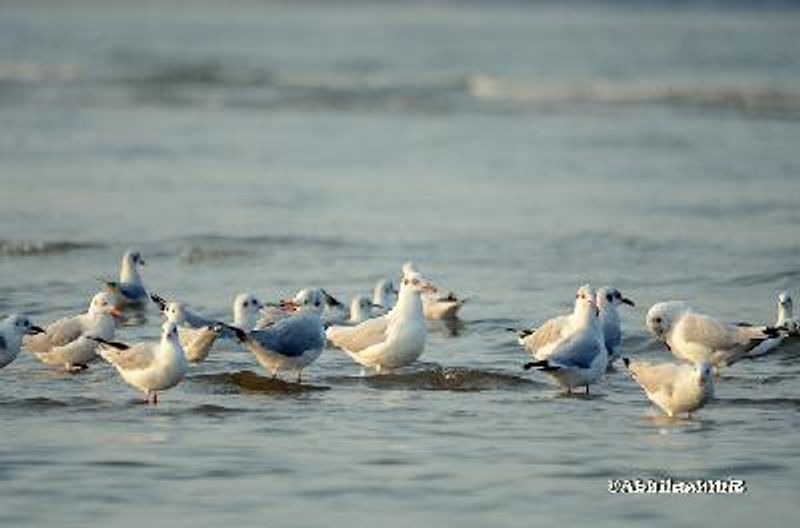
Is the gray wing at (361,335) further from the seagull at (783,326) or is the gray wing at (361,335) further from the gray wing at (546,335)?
the seagull at (783,326)

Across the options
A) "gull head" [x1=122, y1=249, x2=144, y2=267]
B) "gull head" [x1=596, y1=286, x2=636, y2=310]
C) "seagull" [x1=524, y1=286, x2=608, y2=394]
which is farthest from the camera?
"gull head" [x1=122, y1=249, x2=144, y2=267]

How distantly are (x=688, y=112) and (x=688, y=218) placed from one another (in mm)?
16915

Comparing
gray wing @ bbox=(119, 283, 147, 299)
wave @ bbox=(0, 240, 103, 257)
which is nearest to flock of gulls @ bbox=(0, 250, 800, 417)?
gray wing @ bbox=(119, 283, 147, 299)

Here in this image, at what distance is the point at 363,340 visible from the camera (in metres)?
15.3

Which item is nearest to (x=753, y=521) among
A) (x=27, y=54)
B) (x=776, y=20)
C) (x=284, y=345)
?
(x=284, y=345)

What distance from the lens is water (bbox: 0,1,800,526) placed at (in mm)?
11367

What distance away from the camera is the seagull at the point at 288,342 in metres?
14.8

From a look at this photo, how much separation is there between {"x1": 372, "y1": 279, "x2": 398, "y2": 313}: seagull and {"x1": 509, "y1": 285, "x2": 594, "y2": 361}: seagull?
2.72m

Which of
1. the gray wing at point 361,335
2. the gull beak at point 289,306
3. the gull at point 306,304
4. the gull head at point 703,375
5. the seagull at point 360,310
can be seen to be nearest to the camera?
the gull head at point 703,375

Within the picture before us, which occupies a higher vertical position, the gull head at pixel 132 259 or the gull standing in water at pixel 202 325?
the gull head at pixel 132 259

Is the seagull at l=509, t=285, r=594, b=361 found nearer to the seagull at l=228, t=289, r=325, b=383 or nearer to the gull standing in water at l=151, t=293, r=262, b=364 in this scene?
the seagull at l=228, t=289, r=325, b=383

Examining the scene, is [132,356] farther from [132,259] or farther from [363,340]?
[132,259]

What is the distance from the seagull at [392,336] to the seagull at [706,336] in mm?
1806

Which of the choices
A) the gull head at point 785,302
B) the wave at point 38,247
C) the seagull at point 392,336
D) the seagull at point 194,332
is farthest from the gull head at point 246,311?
the wave at point 38,247
